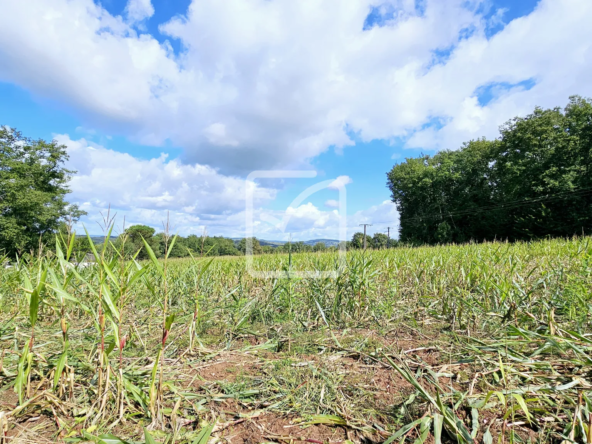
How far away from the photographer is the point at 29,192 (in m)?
20.6

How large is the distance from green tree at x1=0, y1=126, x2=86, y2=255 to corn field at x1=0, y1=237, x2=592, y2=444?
21959mm

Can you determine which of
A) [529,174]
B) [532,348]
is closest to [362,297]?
[532,348]

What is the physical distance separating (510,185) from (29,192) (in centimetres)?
3952

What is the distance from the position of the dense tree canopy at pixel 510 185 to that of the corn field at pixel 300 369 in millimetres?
25740

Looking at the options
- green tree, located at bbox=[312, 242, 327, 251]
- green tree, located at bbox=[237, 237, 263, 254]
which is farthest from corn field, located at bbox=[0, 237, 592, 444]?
green tree, located at bbox=[237, 237, 263, 254]

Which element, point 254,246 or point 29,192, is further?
point 29,192

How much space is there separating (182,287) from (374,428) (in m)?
2.95

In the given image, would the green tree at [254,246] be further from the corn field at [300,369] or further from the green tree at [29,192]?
the green tree at [29,192]

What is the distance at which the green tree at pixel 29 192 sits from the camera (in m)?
19.9

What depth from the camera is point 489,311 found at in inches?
104

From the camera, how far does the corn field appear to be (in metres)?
1.33

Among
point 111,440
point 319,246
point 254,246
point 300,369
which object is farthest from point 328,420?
point 254,246

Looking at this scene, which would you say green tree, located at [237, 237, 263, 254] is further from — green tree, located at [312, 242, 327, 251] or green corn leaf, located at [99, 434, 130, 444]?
green corn leaf, located at [99, 434, 130, 444]

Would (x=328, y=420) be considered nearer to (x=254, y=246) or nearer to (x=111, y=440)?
(x=111, y=440)
